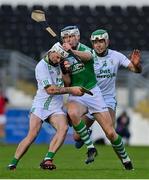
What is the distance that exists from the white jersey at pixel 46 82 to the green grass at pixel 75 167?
3.18ft

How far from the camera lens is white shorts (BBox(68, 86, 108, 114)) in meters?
14.2

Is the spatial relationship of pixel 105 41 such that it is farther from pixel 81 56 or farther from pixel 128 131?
pixel 128 131

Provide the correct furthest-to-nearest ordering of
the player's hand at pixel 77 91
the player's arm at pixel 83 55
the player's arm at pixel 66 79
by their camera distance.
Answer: the player's arm at pixel 66 79
the player's arm at pixel 83 55
the player's hand at pixel 77 91

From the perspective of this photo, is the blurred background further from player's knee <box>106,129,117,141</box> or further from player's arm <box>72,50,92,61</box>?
player's arm <box>72,50,92,61</box>

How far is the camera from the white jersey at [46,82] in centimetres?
1373

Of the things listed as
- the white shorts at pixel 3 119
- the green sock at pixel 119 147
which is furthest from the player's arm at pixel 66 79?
the white shorts at pixel 3 119

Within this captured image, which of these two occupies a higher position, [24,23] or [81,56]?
[81,56]

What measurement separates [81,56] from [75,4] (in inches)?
801

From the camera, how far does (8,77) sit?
28.5 m

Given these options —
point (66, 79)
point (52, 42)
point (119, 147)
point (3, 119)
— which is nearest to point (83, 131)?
point (119, 147)

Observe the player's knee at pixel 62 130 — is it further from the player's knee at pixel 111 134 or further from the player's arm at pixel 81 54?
the player's arm at pixel 81 54

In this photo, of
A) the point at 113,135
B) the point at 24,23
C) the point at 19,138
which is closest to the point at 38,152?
the point at 19,138

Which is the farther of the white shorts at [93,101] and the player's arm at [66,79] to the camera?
the white shorts at [93,101]

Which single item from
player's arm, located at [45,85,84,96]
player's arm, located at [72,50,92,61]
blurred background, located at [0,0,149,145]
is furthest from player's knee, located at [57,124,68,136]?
blurred background, located at [0,0,149,145]
